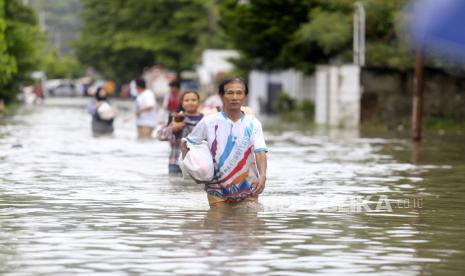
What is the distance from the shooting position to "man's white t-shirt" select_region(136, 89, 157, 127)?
30.2 metres

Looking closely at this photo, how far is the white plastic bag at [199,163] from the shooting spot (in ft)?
46.7

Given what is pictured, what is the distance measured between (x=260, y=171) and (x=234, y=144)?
1.41ft

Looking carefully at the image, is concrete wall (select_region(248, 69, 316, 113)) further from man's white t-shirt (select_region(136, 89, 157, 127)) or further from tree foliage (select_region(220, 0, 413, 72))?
man's white t-shirt (select_region(136, 89, 157, 127))

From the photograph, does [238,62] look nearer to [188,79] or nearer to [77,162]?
[77,162]

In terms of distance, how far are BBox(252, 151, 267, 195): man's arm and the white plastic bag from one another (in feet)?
1.49

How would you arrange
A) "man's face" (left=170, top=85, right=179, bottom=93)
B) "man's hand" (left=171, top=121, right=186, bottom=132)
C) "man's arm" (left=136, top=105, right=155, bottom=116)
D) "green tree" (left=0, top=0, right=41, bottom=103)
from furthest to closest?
"green tree" (left=0, top=0, right=41, bottom=103) → "man's arm" (left=136, top=105, right=155, bottom=116) → "man's face" (left=170, top=85, right=179, bottom=93) → "man's hand" (left=171, top=121, right=186, bottom=132)

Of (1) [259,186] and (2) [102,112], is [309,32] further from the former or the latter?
(1) [259,186]

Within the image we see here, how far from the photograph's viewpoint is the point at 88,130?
4088cm

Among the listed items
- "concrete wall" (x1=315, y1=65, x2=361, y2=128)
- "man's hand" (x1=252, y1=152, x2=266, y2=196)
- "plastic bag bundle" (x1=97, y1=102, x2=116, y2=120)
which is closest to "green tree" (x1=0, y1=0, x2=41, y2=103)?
"concrete wall" (x1=315, y1=65, x2=361, y2=128)

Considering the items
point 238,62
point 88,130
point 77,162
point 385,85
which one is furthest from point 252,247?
point 238,62

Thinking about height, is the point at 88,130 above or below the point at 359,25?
below

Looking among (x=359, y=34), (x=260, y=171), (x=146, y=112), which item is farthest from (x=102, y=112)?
(x=260, y=171)

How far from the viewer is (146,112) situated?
30.5 m

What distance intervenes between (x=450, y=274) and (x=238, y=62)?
49726mm
